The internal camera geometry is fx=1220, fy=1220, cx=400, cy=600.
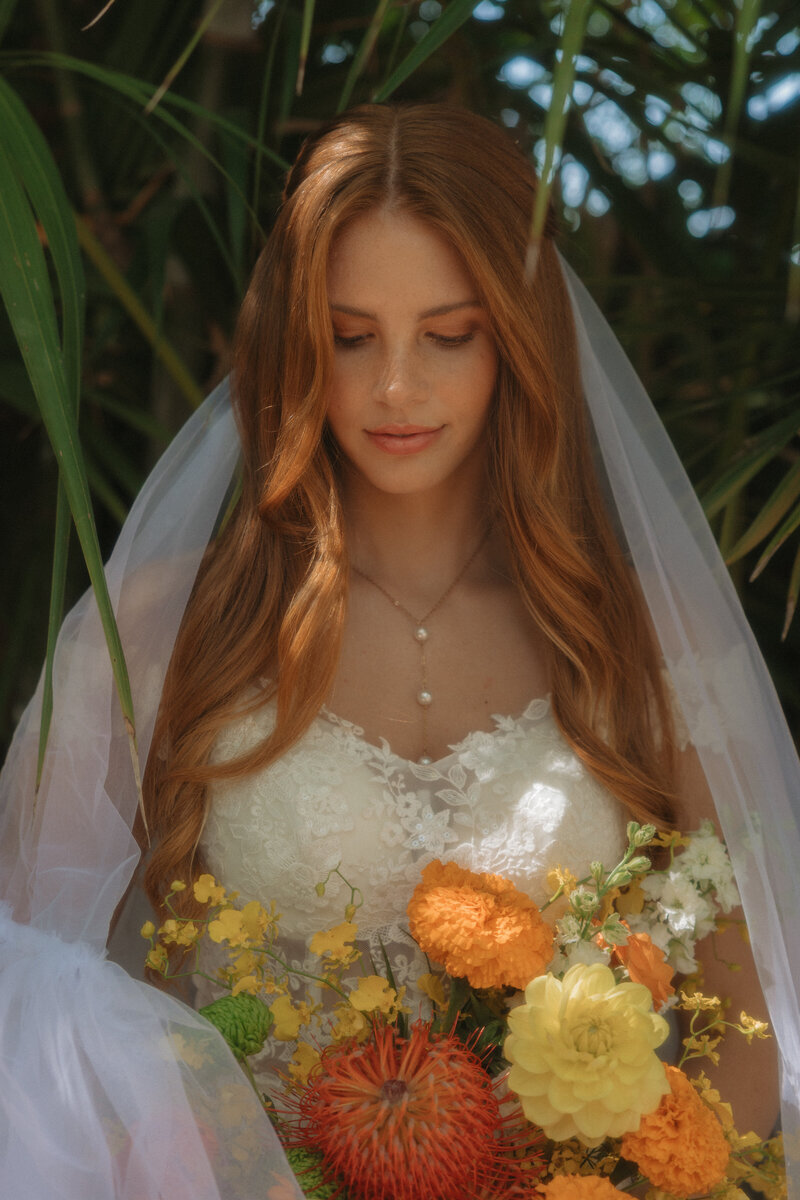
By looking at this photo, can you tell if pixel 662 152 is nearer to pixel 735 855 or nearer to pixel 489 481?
pixel 489 481

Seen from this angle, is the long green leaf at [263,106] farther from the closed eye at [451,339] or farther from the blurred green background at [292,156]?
the closed eye at [451,339]

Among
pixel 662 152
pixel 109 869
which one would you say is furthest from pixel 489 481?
pixel 662 152

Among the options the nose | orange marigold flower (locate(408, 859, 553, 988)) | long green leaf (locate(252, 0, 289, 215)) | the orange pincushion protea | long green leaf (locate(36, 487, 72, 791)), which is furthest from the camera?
long green leaf (locate(252, 0, 289, 215))

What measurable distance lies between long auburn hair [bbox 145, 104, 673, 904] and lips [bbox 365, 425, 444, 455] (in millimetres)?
82

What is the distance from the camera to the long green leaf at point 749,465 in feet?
5.57

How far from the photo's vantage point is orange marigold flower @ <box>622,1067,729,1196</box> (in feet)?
3.17

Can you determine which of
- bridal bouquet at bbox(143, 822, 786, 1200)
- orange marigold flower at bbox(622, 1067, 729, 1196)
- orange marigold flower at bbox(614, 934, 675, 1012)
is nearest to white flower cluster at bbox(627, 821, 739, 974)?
bridal bouquet at bbox(143, 822, 786, 1200)

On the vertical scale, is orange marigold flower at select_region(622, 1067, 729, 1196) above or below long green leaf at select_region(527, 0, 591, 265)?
below

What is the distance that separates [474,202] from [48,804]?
0.88 metres

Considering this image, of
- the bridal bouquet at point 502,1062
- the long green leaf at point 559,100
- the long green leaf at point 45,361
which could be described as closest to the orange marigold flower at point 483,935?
the bridal bouquet at point 502,1062

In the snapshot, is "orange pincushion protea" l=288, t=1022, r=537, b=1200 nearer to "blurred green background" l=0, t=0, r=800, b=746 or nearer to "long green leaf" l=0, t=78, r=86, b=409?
"long green leaf" l=0, t=78, r=86, b=409

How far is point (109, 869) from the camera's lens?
50.8 inches

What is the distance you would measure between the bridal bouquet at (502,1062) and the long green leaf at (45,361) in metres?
0.26

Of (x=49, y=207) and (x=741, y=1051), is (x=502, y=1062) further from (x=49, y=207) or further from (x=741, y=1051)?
(x=49, y=207)
